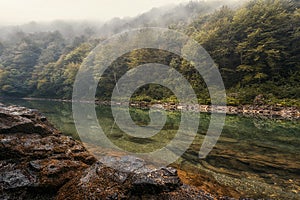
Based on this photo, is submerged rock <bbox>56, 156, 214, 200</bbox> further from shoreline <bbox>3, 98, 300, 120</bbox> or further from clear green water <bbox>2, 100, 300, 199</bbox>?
shoreline <bbox>3, 98, 300, 120</bbox>

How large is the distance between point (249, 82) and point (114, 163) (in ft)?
90.2

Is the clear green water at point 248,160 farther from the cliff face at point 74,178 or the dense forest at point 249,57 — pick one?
the dense forest at point 249,57

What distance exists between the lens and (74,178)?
418cm

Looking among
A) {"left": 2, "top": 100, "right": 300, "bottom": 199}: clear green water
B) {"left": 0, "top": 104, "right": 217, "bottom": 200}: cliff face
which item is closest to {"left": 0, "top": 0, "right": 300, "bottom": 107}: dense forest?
{"left": 2, "top": 100, "right": 300, "bottom": 199}: clear green water

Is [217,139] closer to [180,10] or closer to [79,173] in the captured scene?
[79,173]

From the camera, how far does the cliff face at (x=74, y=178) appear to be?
3729 millimetres

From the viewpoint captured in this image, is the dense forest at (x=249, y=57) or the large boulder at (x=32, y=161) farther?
the dense forest at (x=249, y=57)

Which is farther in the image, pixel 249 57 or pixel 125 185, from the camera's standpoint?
pixel 249 57

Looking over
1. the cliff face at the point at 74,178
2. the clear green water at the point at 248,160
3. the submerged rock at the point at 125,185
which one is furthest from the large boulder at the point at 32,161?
the clear green water at the point at 248,160

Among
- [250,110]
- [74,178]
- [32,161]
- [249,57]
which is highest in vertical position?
[249,57]

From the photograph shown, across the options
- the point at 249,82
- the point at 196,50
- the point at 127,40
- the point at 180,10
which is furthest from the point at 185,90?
the point at 180,10

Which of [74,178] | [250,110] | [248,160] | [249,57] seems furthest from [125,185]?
[249,57]

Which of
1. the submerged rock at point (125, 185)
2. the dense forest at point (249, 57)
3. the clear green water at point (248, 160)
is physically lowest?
the clear green water at point (248, 160)

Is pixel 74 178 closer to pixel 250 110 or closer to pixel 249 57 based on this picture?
pixel 250 110
